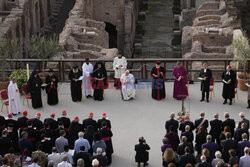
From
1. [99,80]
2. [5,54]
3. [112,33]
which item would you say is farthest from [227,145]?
[112,33]

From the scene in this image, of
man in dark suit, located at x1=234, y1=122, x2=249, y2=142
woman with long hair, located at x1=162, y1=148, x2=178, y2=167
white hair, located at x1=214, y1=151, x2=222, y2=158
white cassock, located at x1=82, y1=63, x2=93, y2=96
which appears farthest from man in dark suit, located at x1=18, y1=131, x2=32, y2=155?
man in dark suit, located at x1=234, y1=122, x2=249, y2=142

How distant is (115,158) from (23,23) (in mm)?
23167

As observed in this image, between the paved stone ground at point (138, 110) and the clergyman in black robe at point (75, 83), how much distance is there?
0.34 meters

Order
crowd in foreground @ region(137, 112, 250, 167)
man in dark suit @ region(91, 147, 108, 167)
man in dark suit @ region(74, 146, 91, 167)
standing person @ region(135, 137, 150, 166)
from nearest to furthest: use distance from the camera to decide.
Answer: crowd in foreground @ region(137, 112, 250, 167), man in dark suit @ region(91, 147, 108, 167), man in dark suit @ region(74, 146, 91, 167), standing person @ region(135, 137, 150, 166)

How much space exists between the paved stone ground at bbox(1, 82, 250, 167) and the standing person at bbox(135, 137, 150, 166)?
45.1 inches

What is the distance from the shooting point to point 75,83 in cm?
2288

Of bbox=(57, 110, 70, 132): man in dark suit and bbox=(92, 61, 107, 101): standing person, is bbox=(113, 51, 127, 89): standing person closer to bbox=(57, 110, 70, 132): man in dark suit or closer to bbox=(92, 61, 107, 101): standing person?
bbox=(92, 61, 107, 101): standing person

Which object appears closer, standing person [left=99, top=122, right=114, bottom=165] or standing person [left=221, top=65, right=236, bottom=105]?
standing person [left=99, top=122, right=114, bottom=165]

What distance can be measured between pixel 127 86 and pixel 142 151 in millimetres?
5977

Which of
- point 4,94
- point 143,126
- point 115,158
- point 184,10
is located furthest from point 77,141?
point 184,10

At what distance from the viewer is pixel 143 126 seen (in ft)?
68.6

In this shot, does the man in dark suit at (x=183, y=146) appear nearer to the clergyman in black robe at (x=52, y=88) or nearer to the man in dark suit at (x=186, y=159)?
the man in dark suit at (x=186, y=159)

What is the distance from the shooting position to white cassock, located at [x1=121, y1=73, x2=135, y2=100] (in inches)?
912

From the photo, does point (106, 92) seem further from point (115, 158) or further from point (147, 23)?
point (147, 23)
